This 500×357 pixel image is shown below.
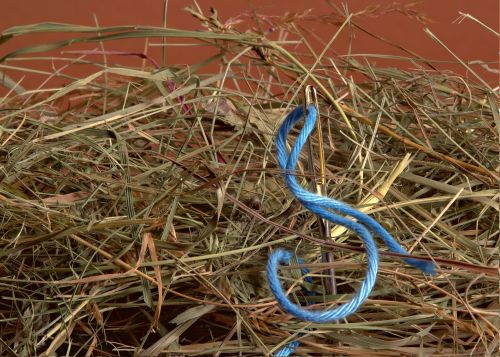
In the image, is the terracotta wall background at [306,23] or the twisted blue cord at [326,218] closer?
the twisted blue cord at [326,218]

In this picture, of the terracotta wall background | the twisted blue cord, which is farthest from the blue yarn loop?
the terracotta wall background

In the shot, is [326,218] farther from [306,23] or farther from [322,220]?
[306,23]

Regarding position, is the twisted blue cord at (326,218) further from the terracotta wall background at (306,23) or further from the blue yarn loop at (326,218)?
the terracotta wall background at (306,23)

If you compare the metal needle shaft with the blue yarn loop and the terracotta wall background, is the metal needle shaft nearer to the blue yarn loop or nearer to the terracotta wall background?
the blue yarn loop

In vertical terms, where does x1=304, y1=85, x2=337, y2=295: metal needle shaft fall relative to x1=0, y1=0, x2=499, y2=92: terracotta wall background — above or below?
above

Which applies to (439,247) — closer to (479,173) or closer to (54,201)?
(479,173)

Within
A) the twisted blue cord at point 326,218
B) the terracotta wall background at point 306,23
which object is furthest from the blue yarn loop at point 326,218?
the terracotta wall background at point 306,23
